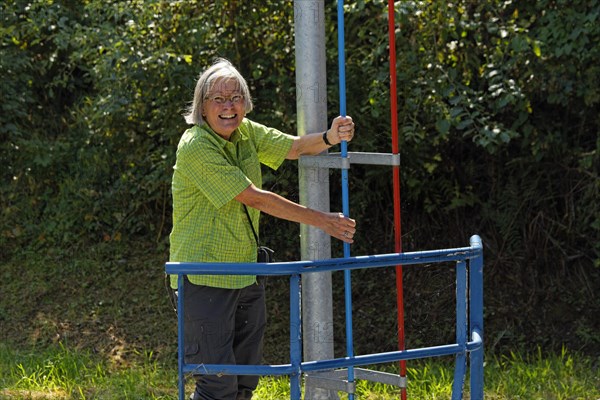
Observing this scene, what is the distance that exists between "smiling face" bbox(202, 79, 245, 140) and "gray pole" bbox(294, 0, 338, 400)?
1.00ft

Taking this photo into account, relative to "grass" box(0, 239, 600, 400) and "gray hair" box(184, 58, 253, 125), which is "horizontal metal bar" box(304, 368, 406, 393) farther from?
"grass" box(0, 239, 600, 400)

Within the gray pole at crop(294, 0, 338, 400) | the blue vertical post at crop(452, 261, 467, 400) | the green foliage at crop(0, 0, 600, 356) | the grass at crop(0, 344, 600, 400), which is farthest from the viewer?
the green foliage at crop(0, 0, 600, 356)

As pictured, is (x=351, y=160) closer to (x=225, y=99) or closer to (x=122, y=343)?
(x=225, y=99)

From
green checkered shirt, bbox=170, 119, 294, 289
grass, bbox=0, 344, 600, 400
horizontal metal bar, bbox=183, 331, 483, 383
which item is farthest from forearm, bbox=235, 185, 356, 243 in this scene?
grass, bbox=0, 344, 600, 400

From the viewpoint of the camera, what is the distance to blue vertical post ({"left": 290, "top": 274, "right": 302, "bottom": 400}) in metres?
3.73

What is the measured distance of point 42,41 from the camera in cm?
914

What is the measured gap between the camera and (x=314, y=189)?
4.58 metres

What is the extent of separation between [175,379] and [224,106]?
2.49 m

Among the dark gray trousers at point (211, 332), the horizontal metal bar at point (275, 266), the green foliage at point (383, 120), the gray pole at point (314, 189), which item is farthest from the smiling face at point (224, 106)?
the green foliage at point (383, 120)

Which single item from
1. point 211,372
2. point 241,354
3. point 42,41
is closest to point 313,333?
point 241,354

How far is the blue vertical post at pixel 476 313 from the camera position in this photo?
13.9 ft

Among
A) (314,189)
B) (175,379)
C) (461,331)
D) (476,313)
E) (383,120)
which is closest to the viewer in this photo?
(461,331)

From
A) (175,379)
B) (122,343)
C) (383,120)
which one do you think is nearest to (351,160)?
(175,379)

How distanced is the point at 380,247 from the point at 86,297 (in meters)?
2.18
